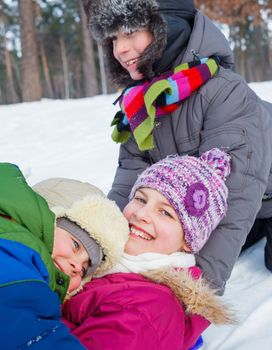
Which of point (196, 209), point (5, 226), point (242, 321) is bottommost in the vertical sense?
point (242, 321)

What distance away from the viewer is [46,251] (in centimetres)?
119

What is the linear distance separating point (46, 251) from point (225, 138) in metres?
0.92

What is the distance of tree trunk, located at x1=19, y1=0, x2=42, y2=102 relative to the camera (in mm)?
9672

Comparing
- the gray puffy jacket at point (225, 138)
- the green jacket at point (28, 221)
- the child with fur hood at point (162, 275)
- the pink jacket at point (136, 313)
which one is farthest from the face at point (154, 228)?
the green jacket at point (28, 221)

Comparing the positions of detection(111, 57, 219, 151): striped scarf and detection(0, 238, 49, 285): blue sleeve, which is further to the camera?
detection(111, 57, 219, 151): striped scarf

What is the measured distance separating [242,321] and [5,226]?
0.96 meters

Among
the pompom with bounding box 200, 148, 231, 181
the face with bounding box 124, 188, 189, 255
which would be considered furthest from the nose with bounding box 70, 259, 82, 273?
the pompom with bounding box 200, 148, 231, 181

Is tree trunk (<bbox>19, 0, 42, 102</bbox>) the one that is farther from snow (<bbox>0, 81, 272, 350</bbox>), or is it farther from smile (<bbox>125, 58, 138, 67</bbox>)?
smile (<bbox>125, 58, 138, 67</bbox>)

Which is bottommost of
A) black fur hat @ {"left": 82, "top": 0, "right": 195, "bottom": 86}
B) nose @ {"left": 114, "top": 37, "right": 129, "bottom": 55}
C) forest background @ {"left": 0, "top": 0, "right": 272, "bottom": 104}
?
forest background @ {"left": 0, "top": 0, "right": 272, "bottom": 104}

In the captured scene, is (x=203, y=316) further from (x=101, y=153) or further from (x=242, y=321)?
(x=101, y=153)

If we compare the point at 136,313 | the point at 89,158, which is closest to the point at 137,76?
the point at 136,313

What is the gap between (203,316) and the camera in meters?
1.42

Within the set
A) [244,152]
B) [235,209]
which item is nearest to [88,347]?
[235,209]

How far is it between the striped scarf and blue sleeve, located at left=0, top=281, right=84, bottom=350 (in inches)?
39.0
